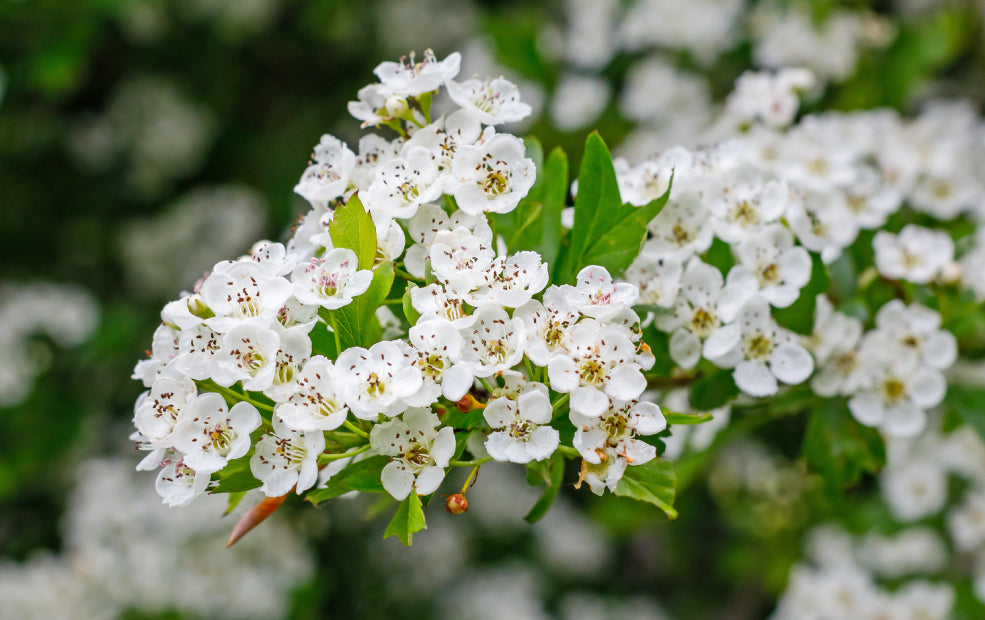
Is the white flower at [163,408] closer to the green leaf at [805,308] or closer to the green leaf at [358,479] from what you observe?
the green leaf at [358,479]

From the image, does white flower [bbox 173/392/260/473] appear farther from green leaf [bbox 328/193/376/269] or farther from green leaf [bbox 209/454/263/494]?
green leaf [bbox 328/193/376/269]

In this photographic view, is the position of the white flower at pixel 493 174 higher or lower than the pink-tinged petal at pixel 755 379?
higher

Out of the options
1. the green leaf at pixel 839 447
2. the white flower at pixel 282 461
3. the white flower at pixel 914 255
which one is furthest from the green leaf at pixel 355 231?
the white flower at pixel 914 255

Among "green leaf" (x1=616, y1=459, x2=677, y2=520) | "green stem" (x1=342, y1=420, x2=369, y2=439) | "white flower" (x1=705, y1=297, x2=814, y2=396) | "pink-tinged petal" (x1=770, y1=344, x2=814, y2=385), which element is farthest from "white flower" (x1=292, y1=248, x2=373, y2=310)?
"pink-tinged petal" (x1=770, y1=344, x2=814, y2=385)

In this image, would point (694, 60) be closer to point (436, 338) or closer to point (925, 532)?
point (925, 532)

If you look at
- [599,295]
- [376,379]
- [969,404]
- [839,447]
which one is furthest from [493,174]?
[969,404]

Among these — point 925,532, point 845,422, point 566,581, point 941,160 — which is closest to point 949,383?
point 845,422
